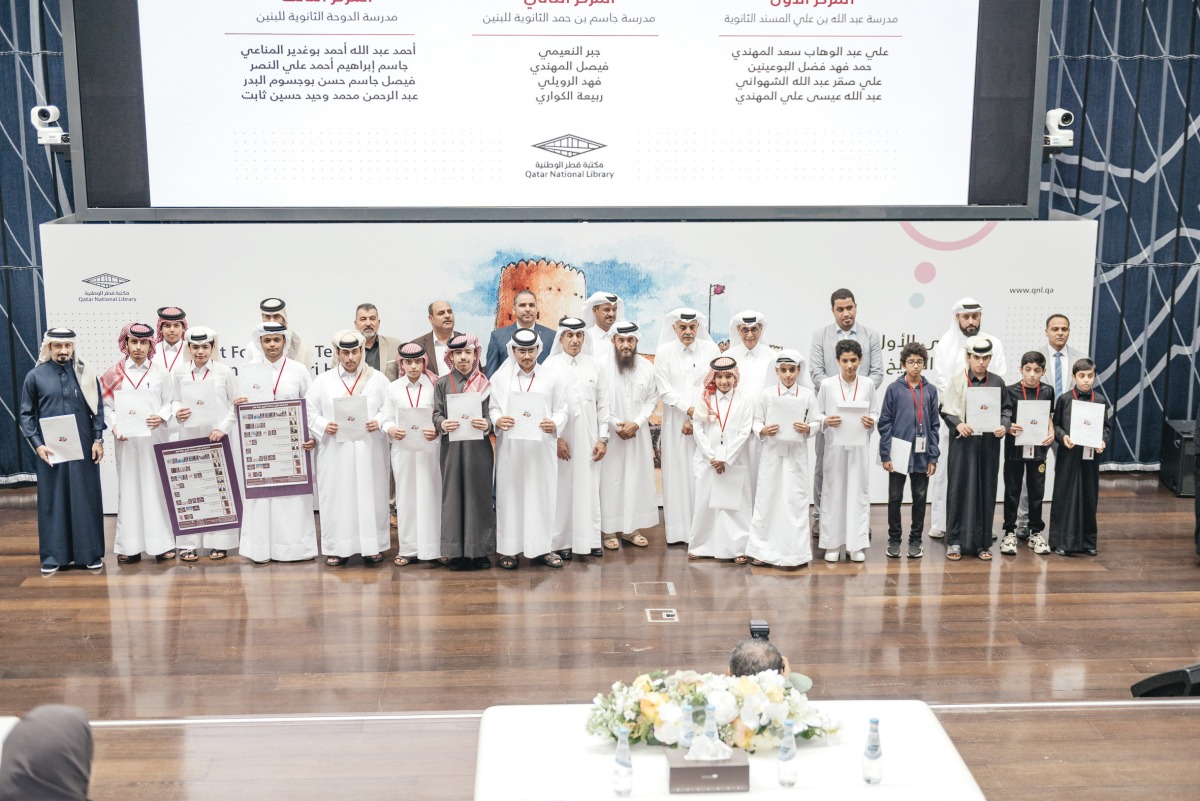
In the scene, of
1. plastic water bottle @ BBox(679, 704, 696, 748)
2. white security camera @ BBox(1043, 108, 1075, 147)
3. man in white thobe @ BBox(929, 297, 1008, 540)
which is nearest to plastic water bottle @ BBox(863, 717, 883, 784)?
plastic water bottle @ BBox(679, 704, 696, 748)

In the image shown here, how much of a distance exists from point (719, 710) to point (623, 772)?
0.40m

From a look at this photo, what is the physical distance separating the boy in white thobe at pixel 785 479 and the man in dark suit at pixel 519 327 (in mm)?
1671

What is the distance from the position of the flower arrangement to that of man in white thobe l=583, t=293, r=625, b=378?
4.48m

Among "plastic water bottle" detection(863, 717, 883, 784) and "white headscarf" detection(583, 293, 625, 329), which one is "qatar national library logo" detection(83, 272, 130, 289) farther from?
"plastic water bottle" detection(863, 717, 883, 784)

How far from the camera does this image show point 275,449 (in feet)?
27.8

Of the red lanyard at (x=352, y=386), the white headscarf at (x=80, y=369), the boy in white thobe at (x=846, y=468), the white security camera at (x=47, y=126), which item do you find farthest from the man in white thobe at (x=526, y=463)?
the white security camera at (x=47, y=126)

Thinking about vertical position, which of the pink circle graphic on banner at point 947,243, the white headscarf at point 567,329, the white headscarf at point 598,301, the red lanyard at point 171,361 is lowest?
the red lanyard at point 171,361

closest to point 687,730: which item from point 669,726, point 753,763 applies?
point 669,726

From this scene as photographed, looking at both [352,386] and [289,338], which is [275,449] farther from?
[289,338]

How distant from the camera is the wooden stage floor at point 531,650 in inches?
223

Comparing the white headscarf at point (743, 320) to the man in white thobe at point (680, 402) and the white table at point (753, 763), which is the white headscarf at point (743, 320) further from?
the white table at point (753, 763)

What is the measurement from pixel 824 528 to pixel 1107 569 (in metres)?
1.87

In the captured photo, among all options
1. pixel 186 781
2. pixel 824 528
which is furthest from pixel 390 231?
pixel 186 781

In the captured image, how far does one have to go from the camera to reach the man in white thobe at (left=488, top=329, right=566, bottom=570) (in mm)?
8336
